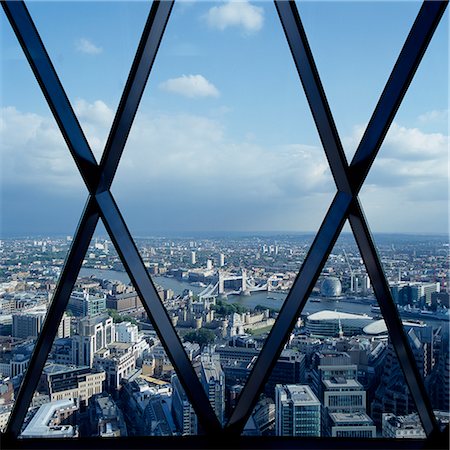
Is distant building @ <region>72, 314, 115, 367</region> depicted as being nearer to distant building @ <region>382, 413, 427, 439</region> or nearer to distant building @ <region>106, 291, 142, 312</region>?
distant building @ <region>106, 291, 142, 312</region>

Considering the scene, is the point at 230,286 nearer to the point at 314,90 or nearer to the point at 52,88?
the point at 314,90

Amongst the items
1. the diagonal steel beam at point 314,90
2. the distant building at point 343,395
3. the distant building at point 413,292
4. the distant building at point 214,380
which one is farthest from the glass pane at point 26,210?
the distant building at point 413,292

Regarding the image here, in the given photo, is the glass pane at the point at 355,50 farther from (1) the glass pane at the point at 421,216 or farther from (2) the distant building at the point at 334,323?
(2) the distant building at the point at 334,323

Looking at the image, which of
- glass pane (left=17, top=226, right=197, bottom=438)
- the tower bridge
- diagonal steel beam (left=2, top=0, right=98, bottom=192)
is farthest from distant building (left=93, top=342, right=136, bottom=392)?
diagonal steel beam (left=2, top=0, right=98, bottom=192)

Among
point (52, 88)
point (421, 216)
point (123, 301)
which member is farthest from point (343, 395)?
point (52, 88)

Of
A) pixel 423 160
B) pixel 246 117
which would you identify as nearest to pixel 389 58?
pixel 423 160

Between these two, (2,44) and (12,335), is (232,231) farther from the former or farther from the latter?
(2,44)
